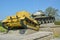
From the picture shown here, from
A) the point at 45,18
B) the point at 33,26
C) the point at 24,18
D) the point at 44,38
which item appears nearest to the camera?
the point at 44,38

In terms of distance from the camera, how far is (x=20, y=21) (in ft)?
37.2

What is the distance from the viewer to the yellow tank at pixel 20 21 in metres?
11.6

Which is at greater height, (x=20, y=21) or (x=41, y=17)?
(x=41, y=17)

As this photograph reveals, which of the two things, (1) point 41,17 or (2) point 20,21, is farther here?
(1) point 41,17

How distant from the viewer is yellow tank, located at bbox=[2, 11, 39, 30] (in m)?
11.6

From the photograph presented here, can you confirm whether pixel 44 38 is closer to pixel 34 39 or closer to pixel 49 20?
pixel 34 39

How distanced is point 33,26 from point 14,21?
1.58 metres

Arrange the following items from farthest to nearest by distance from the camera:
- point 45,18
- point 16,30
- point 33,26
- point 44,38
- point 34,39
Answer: point 45,18
point 33,26
point 16,30
point 44,38
point 34,39

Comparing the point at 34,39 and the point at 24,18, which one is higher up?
the point at 24,18

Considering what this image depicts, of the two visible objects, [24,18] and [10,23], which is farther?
[10,23]

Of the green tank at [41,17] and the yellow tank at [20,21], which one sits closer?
the yellow tank at [20,21]

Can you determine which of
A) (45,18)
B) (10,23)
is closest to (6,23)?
(10,23)

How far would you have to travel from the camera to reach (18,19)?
11945 mm

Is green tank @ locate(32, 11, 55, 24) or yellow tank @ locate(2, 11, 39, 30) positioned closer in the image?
yellow tank @ locate(2, 11, 39, 30)
